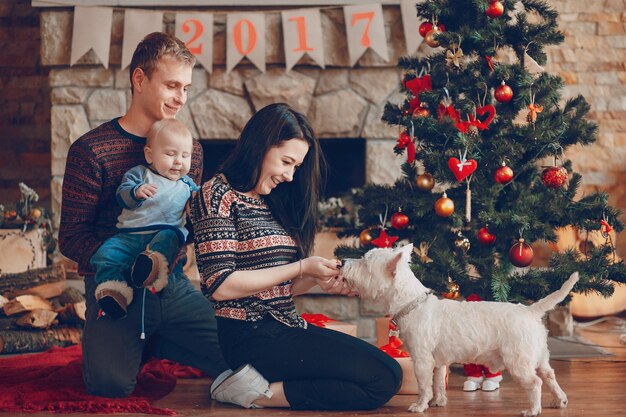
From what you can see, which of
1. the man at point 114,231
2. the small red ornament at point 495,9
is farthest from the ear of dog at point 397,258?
the small red ornament at point 495,9

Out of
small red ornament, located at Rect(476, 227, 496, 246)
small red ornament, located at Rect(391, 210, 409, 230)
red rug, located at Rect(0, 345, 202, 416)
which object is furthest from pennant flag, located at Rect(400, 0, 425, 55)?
red rug, located at Rect(0, 345, 202, 416)

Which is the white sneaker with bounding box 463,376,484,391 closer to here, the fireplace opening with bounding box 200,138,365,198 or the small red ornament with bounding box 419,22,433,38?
the small red ornament with bounding box 419,22,433,38

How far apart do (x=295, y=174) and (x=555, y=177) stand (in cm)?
98

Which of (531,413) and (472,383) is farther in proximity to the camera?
(472,383)

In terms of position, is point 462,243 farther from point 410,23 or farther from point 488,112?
point 410,23

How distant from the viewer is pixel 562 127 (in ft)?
9.96

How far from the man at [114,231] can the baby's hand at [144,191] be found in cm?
21

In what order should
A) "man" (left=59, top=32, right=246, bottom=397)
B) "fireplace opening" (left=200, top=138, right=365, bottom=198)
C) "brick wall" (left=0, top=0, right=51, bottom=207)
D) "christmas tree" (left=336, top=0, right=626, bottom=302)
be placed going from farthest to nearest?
"brick wall" (left=0, top=0, right=51, bottom=207), "fireplace opening" (left=200, top=138, right=365, bottom=198), "christmas tree" (left=336, top=0, right=626, bottom=302), "man" (left=59, top=32, right=246, bottom=397)

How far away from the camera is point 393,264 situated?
7.81ft

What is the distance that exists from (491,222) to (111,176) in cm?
132

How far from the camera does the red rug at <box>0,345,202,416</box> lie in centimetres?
255

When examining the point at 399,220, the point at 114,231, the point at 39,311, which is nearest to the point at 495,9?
the point at 399,220

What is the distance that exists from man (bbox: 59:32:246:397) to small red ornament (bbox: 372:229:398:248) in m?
0.68

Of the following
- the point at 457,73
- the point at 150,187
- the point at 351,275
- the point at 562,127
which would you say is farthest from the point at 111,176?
the point at 562,127
